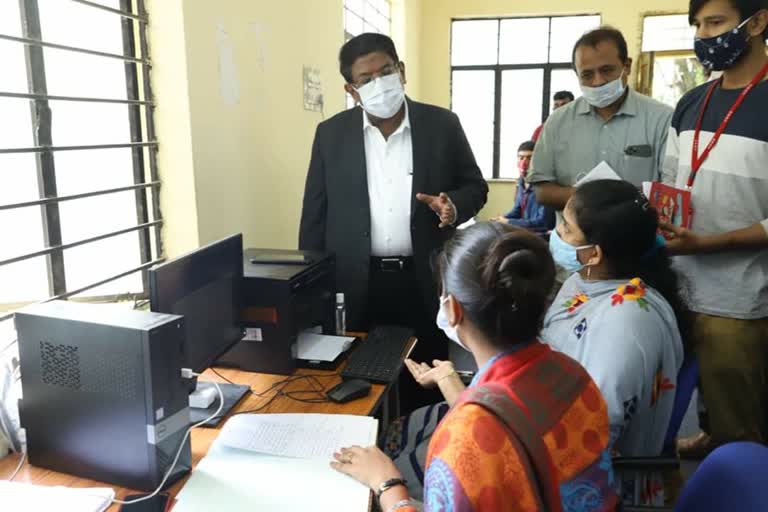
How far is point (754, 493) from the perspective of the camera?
2.70 feet

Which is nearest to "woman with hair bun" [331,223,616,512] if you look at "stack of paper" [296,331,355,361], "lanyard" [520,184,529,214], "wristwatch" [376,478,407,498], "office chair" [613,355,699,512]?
"wristwatch" [376,478,407,498]

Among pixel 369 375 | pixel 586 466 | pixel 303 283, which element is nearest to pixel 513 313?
pixel 586 466

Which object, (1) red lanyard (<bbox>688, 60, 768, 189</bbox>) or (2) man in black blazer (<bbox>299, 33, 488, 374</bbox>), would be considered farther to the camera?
(2) man in black blazer (<bbox>299, 33, 488, 374</bbox>)

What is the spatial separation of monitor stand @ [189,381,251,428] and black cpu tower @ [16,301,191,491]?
0.68 feet

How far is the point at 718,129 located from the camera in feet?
5.83

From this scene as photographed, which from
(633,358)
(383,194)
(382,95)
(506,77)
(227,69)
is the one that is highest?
(506,77)

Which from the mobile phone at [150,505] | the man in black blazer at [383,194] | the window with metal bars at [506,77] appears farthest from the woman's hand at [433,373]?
the window with metal bars at [506,77]

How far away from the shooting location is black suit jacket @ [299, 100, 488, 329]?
2164 mm

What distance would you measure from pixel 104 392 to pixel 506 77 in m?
6.81

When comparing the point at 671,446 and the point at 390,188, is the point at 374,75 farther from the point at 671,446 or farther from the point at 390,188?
the point at 671,446

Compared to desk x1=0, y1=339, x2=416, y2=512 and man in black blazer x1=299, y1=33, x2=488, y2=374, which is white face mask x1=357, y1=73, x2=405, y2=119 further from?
desk x1=0, y1=339, x2=416, y2=512

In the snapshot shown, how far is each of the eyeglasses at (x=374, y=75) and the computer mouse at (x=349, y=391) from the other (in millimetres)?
1122

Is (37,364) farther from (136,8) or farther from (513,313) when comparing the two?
(136,8)

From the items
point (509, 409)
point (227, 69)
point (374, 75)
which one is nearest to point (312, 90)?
point (227, 69)
